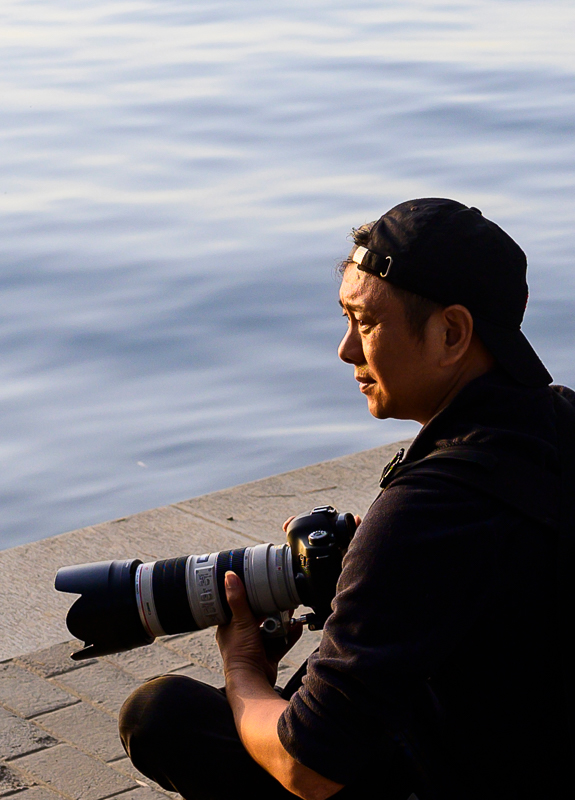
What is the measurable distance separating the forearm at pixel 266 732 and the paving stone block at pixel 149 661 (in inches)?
43.5

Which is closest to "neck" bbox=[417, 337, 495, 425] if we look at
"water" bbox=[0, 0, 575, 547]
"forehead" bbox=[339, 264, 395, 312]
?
"forehead" bbox=[339, 264, 395, 312]

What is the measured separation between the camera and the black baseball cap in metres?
1.85

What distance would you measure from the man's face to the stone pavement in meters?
1.21

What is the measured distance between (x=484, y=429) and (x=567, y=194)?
8.74 metres

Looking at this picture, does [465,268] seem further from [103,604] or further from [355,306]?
[103,604]

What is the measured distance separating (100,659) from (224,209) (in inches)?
269

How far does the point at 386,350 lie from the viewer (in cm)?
191

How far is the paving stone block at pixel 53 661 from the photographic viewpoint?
10.8 ft

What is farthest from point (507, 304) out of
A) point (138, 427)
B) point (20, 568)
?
point (138, 427)

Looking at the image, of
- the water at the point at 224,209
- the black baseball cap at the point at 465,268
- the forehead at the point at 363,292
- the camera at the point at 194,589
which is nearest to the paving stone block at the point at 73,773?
the camera at the point at 194,589

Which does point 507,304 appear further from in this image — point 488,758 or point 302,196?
point 302,196

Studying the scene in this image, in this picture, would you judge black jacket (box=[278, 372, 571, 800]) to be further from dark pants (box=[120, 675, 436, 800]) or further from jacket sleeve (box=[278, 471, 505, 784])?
dark pants (box=[120, 675, 436, 800])

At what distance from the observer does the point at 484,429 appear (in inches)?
70.6

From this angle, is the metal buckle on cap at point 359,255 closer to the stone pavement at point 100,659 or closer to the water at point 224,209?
the stone pavement at point 100,659
